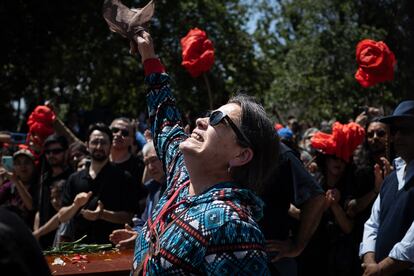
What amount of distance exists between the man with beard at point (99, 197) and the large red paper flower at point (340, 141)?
1719mm

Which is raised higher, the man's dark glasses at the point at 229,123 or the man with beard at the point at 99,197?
the man's dark glasses at the point at 229,123

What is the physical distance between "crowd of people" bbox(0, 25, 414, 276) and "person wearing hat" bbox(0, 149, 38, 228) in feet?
0.05

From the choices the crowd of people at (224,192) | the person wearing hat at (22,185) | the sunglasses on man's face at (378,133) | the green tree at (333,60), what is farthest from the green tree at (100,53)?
the sunglasses on man's face at (378,133)

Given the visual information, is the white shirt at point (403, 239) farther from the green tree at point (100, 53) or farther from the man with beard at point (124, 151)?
the green tree at point (100, 53)

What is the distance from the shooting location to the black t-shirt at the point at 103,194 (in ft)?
19.8

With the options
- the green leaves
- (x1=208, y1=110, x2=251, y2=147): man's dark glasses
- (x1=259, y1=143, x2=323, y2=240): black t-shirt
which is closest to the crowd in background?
the green leaves

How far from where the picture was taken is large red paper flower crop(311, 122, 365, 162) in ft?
20.1

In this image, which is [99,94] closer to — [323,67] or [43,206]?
[323,67]

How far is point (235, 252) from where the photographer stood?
2486mm

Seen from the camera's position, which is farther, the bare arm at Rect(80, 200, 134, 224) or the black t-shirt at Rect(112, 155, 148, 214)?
the black t-shirt at Rect(112, 155, 148, 214)

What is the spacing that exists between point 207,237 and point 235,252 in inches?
4.7

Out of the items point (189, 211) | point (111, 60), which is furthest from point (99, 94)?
point (189, 211)

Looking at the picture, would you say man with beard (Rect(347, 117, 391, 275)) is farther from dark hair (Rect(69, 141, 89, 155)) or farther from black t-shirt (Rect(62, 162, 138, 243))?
Result: dark hair (Rect(69, 141, 89, 155))

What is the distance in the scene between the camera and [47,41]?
61.4ft
